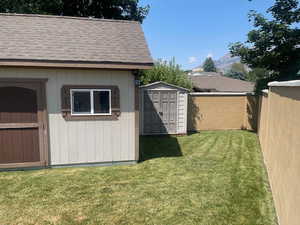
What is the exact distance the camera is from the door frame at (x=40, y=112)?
5.34m

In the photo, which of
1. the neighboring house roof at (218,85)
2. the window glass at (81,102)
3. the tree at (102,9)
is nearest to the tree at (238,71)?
the neighboring house roof at (218,85)

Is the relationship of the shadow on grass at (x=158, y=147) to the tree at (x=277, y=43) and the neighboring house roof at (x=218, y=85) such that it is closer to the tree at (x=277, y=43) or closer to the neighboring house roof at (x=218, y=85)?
the tree at (x=277, y=43)

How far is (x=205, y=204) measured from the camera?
4070 millimetres

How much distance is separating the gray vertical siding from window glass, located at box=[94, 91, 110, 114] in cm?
28

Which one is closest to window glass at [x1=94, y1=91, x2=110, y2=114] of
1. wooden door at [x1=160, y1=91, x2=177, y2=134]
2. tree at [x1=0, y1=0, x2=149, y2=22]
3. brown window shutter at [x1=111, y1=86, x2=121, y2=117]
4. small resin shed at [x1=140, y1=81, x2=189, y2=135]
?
brown window shutter at [x1=111, y1=86, x2=121, y2=117]

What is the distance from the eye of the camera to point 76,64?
17.8 ft

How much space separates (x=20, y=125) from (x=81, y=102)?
5.13ft

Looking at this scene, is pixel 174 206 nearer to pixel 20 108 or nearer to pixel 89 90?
pixel 89 90

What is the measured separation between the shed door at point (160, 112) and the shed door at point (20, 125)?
16.3 ft

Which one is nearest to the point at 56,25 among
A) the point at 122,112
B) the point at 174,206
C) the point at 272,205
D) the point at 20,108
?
the point at 20,108

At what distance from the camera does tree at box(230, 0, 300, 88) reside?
9.34 meters

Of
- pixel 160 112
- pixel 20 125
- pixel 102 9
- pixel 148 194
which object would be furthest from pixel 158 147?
pixel 102 9

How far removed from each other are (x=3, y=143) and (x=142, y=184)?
3.59 meters

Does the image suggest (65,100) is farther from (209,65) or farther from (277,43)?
(209,65)
